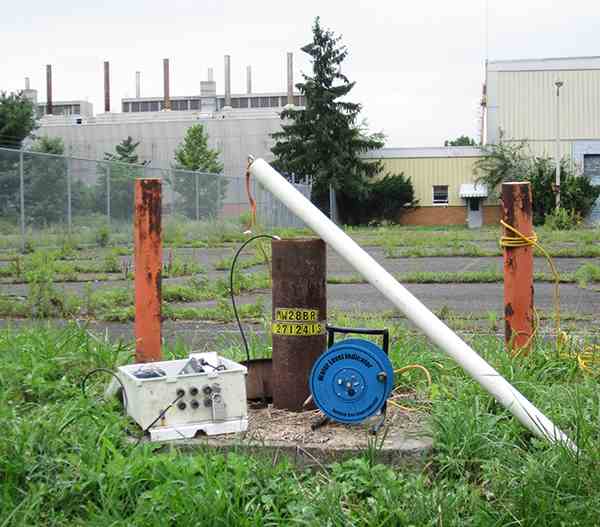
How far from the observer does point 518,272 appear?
544cm

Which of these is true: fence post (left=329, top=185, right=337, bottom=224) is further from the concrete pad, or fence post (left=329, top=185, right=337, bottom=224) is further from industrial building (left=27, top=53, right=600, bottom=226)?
the concrete pad

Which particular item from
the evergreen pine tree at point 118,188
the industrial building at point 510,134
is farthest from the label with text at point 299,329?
the industrial building at point 510,134

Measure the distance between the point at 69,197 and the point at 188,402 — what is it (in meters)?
18.2

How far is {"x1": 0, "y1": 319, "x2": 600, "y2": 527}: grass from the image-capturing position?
323 cm

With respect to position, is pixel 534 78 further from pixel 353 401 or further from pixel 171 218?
pixel 353 401

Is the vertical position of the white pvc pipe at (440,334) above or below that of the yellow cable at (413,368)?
above

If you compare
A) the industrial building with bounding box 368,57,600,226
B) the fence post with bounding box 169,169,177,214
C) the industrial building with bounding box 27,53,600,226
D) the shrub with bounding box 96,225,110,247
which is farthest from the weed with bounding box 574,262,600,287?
the industrial building with bounding box 368,57,600,226

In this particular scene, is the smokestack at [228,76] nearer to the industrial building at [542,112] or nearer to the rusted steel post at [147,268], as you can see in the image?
the industrial building at [542,112]

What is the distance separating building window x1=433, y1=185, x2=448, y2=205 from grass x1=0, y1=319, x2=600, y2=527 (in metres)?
57.3

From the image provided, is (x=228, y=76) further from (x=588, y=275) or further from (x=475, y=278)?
(x=588, y=275)

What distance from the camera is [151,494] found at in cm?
331

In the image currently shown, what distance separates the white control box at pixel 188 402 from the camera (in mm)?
4070

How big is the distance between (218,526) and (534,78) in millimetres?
58330

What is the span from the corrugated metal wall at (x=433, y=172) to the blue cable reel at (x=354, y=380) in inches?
2236
